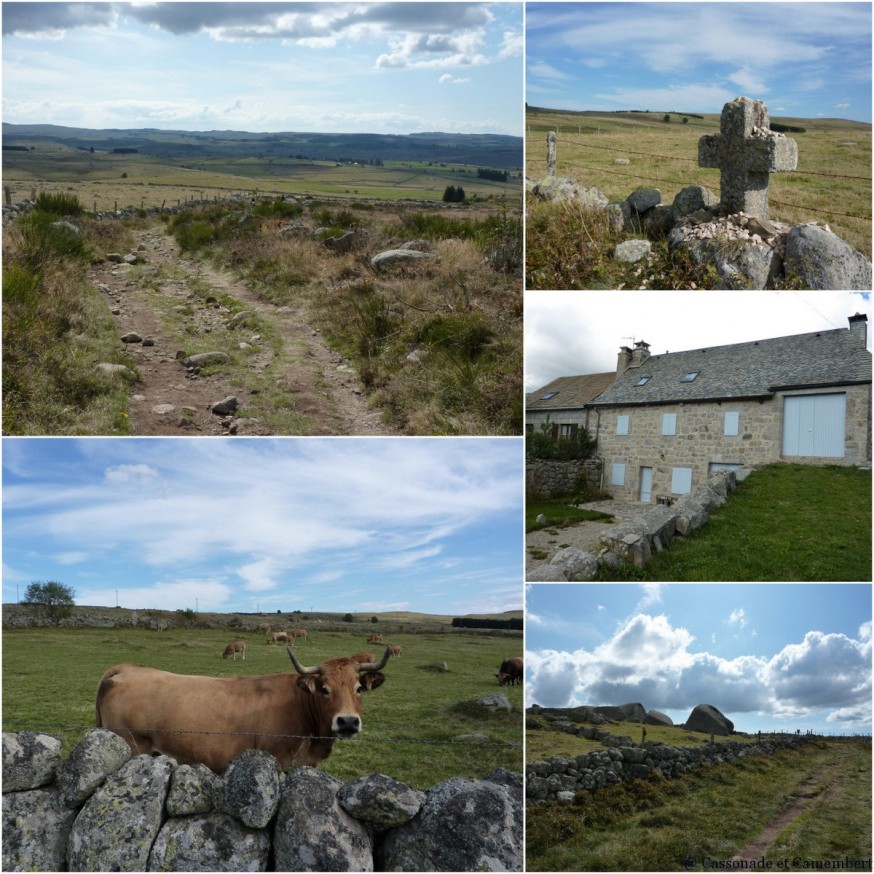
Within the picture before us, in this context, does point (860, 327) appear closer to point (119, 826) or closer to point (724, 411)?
point (724, 411)

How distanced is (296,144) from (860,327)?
2318 centimetres

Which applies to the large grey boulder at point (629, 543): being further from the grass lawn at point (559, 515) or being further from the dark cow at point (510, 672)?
the dark cow at point (510, 672)

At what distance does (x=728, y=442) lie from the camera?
8.18 m

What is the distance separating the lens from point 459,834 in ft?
20.4

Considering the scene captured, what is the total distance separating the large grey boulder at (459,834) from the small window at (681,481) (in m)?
4.10

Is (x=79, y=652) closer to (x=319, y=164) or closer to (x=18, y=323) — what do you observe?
(x=18, y=323)

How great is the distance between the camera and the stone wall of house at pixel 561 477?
27.6 ft

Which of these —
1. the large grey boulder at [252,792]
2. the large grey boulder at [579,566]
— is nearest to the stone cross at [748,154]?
the large grey boulder at [579,566]

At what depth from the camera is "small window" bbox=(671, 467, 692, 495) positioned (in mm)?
8414

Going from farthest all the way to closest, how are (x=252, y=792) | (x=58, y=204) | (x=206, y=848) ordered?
(x=58, y=204)
(x=206, y=848)
(x=252, y=792)

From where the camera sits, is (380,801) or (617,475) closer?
(380,801)

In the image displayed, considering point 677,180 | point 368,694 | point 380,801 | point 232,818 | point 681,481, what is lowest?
point 232,818

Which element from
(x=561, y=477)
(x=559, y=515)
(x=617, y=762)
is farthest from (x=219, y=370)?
(x=617, y=762)

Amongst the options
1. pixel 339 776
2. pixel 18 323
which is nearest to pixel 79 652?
pixel 339 776
